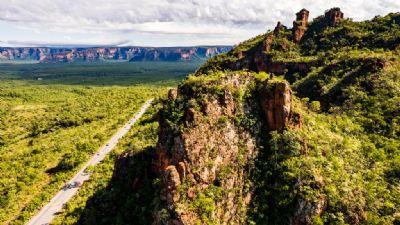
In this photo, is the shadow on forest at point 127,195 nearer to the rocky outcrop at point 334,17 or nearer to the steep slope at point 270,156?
the steep slope at point 270,156

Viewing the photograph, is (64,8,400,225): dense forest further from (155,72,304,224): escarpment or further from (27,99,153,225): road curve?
(27,99,153,225): road curve

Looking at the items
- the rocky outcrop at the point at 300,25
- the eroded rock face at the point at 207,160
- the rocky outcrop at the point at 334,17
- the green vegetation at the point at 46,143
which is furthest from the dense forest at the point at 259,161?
the rocky outcrop at the point at 334,17

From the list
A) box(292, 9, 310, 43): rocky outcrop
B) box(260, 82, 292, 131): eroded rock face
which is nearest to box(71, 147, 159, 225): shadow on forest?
box(260, 82, 292, 131): eroded rock face

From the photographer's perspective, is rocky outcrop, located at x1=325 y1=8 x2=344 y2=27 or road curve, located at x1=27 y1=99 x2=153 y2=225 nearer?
road curve, located at x1=27 y1=99 x2=153 y2=225

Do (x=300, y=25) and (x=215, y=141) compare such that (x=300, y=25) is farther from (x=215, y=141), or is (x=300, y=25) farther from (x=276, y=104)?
(x=215, y=141)

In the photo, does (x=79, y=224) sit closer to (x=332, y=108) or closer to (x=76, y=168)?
(x=76, y=168)
